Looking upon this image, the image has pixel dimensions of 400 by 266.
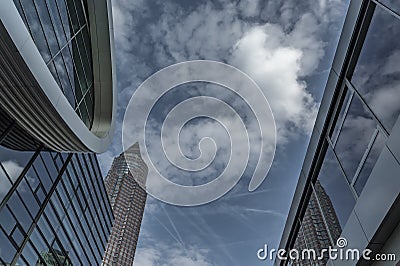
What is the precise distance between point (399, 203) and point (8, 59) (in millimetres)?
8677

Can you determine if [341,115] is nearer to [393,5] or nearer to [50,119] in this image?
[393,5]

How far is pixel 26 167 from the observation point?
1140cm

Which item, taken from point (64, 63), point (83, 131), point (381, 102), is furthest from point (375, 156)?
point (64, 63)

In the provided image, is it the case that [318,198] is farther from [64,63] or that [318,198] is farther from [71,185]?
[71,185]

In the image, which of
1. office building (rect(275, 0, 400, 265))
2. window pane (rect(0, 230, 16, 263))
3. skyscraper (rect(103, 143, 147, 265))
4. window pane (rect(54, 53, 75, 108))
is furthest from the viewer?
skyscraper (rect(103, 143, 147, 265))

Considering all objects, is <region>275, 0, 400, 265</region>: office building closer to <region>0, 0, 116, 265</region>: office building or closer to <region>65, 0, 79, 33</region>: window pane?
<region>0, 0, 116, 265</region>: office building

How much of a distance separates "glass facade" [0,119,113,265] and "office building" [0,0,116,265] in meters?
0.04

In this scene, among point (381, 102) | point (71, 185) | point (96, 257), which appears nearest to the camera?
point (381, 102)

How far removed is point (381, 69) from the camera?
7.48 m

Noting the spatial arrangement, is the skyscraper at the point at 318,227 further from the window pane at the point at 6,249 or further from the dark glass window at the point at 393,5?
the window pane at the point at 6,249

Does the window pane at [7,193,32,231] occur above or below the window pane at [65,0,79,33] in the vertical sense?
below

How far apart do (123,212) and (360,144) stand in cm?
14839

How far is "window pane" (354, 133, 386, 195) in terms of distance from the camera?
708 centimetres

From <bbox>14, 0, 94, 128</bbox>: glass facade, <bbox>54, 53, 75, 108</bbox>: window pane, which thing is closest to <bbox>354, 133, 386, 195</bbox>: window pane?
<bbox>14, 0, 94, 128</bbox>: glass facade
